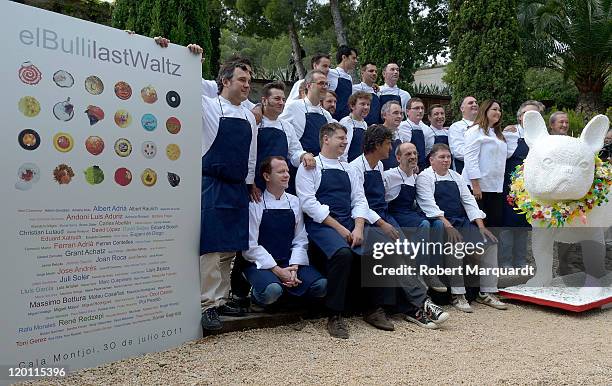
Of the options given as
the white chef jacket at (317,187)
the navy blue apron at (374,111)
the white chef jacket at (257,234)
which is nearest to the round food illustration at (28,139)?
the white chef jacket at (257,234)

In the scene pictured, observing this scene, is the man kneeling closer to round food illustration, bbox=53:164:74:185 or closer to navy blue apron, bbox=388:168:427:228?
navy blue apron, bbox=388:168:427:228

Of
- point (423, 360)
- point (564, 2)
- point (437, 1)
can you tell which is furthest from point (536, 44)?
point (423, 360)

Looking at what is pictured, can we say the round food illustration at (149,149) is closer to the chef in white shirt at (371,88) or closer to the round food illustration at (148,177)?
the round food illustration at (148,177)

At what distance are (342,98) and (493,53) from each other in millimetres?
4622

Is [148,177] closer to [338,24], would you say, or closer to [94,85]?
[94,85]

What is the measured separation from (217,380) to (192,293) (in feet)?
2.77

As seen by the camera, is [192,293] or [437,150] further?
[437,150]

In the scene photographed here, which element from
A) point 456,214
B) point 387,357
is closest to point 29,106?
point 387,357

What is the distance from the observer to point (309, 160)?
4.55 m

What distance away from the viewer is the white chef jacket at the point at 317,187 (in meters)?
4.48

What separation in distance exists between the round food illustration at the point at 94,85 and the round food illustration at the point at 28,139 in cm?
45

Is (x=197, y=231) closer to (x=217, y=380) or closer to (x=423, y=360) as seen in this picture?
(x=217, y=380)

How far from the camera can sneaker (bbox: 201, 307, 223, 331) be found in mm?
4016

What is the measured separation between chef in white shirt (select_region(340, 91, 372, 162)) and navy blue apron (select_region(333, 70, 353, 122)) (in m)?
0.76
